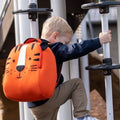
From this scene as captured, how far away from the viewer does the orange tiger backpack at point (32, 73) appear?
9.52ft

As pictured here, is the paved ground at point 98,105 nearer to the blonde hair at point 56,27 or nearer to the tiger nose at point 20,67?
the blonde hair at point 56,27

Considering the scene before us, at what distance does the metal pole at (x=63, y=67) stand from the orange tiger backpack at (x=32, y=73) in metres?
1.20

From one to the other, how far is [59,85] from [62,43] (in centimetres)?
32

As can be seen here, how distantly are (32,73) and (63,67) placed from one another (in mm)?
1461

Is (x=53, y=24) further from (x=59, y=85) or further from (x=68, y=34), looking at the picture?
(x=59, y=85)

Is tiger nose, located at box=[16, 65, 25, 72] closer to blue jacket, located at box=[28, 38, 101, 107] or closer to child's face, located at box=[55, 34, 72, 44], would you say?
blue jacket, located at box=[28, 38, 101, 107]

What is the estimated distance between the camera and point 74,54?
2.99 metres

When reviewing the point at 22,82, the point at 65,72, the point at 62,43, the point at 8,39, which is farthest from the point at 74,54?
the point at 8,39

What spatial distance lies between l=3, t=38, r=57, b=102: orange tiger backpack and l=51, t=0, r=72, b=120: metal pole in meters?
1.20

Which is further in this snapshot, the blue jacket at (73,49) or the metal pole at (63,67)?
the metal pole at (63,67)

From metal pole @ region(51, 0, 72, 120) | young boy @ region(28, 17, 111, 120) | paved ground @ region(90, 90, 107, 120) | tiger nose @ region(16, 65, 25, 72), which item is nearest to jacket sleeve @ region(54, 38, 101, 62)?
young boy @ region(28, 17, 111, 120)

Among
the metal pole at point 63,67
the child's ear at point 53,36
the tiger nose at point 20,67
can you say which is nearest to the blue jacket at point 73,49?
the child's ear at point 53,36

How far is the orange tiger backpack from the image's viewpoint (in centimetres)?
290

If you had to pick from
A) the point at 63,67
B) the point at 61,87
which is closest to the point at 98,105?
the point at 63,67
